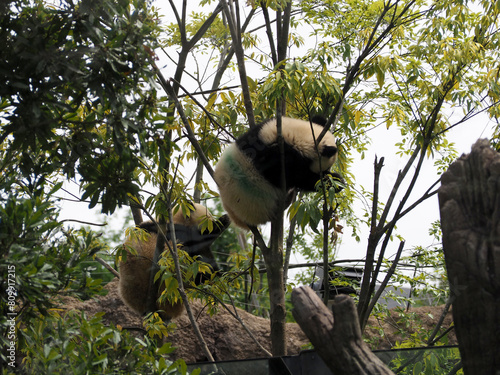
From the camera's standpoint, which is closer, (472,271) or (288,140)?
(472,271)

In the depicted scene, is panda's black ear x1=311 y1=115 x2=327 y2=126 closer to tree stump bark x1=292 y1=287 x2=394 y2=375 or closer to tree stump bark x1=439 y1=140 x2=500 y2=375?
tree stump bark x1=439 y1=140 x2=500 y2=375

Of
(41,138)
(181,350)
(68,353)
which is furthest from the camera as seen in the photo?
(181,350)

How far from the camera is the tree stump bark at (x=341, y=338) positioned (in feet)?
4.45

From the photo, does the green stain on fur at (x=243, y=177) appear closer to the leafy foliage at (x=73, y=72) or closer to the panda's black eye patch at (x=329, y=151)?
the panda's black eye patch at (x=329, y=151)

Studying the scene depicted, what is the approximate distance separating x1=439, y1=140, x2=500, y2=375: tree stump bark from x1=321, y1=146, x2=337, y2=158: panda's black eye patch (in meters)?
1.70

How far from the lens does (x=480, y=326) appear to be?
4.48 feet

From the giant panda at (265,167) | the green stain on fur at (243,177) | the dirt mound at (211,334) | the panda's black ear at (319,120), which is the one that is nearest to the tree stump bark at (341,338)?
the giant panda at (265,167)

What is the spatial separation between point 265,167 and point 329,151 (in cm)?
43

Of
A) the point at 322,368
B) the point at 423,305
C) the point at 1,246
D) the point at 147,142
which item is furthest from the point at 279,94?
the point at 423,305

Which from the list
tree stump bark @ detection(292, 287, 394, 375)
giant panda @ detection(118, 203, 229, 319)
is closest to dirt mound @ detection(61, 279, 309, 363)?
giant panda @ detection(118, 203, 229, 319)

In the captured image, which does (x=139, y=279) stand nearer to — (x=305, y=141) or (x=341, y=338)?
(x=305, y=141)

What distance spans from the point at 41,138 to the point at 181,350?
10.8ft

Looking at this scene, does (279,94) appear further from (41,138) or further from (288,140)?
(41,138)

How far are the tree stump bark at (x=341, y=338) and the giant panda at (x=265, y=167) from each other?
1689mm
